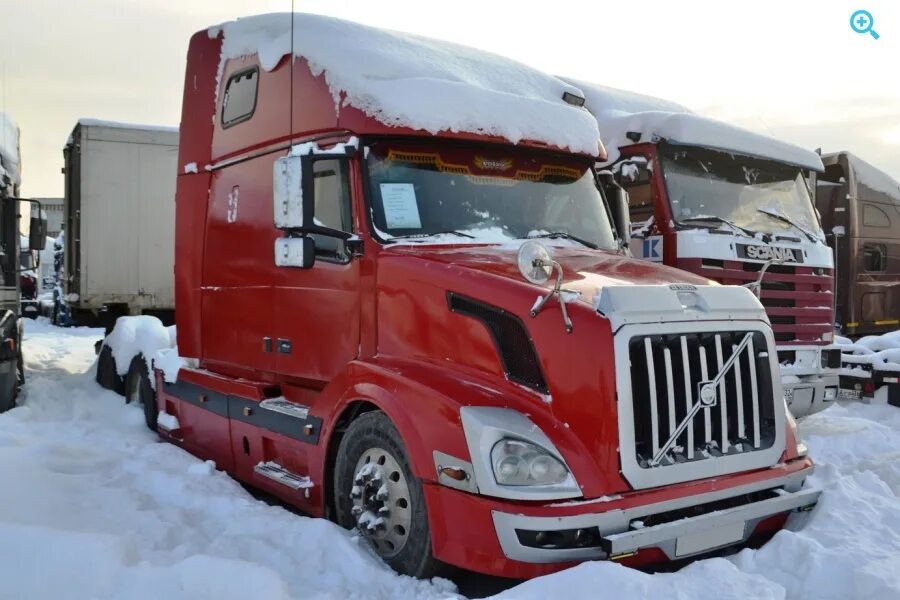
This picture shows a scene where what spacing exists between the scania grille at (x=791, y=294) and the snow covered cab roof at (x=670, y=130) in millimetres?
1240

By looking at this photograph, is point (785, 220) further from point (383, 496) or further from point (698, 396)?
point (383, 496)

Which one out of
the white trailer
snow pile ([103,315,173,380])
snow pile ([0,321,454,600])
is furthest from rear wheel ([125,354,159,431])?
the white trailer

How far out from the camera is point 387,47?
17.9ft

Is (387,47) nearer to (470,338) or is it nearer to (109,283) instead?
(470,338)

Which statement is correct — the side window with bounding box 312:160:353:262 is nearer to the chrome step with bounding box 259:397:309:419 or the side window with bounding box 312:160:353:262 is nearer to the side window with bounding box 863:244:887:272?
the chrome step with bounding box 259:397:309:419

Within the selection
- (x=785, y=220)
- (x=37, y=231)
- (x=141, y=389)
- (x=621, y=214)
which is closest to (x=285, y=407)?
(x=621, y=214)

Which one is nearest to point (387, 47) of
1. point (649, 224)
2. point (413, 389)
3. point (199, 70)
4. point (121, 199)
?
point (199, 70)

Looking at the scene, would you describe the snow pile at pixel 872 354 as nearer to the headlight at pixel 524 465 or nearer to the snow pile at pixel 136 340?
the headlight at pixel 524 465

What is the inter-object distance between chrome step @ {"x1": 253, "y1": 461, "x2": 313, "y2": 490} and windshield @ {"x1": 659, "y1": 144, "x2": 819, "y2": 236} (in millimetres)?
4469

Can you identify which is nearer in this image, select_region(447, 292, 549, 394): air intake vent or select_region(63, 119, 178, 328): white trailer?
select_region(447, 292, 549, 394): air intake vent

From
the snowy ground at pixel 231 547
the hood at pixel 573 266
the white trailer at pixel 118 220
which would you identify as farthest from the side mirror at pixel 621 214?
the white trailer at pixel 118 220

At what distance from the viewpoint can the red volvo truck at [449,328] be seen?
12.3ft

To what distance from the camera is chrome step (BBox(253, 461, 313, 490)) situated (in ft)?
16.6

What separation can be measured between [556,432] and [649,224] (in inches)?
180
